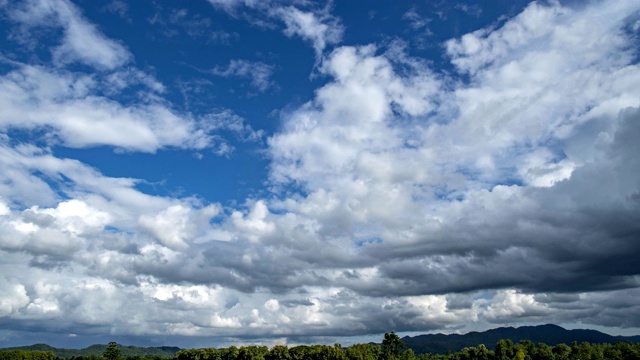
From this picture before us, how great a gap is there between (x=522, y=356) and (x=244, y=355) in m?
107

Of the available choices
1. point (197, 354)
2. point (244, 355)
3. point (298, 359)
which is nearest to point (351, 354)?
point (298, 359)

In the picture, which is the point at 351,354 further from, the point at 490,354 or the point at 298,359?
the point at 490,354

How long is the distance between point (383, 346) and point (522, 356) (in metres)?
53.5

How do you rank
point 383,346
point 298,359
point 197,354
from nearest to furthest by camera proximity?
point 298,359 < point 197,354 < point 383,346

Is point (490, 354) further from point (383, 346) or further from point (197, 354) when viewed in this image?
point (197, 354)

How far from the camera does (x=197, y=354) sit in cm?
18400

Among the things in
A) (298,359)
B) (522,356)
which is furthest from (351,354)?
(522,356)

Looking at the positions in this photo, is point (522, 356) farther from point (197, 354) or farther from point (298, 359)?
point (197, 354)

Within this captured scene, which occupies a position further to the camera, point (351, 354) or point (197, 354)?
point (197, 354)

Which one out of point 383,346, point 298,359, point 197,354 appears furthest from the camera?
point 383,346

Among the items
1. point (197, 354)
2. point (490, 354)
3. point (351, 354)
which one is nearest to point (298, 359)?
point (351, 354)

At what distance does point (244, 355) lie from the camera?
17950 cm

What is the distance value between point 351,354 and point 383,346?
28861 millimetres

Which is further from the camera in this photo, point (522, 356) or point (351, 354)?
point (522, 356)
